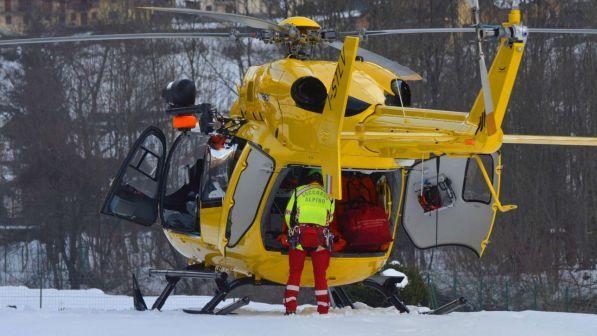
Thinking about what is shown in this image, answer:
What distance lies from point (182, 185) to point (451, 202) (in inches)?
115

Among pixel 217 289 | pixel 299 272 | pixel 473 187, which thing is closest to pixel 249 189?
pixel 299 272

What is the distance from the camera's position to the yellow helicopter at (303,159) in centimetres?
1052

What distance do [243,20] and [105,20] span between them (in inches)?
1482

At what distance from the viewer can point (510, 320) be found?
10734mm

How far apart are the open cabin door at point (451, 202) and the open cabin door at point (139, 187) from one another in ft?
8.88

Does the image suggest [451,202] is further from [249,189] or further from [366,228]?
[249,189]

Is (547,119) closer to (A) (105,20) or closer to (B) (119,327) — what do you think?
(A) (105,20)

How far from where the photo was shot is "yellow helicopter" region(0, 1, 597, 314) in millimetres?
10516

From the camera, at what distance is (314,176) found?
1170cm

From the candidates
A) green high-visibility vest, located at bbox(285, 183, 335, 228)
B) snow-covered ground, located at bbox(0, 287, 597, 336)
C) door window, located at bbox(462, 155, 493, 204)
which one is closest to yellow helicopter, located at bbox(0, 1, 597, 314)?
door window, located at bbox(462, 155, 493, 204)

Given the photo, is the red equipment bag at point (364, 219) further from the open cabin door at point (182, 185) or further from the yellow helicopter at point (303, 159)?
the open cabin door at point (182, 185)

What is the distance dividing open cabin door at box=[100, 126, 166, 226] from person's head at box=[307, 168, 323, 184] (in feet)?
6.30

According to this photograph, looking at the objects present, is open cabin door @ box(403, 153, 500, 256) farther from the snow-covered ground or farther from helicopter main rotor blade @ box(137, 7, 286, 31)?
helicopter main rotor blade @ box(137, 7, 286, 31)

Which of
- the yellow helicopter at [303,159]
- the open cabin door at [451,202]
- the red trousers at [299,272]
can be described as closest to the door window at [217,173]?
the yellow helicopter at [303,159]
